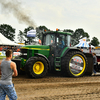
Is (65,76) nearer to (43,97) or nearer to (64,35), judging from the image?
(64,35)

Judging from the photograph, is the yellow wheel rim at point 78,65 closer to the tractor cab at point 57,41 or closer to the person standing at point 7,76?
the tractor cab at point 57,41

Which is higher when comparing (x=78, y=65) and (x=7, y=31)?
(x=7, y=31)

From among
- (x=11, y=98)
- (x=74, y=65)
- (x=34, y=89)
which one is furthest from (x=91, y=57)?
(x=11, y=98)

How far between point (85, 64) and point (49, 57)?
1866mm

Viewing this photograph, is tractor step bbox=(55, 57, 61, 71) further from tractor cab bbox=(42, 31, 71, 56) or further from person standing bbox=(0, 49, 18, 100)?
person standing bbox=(0, 49, 18, 100)

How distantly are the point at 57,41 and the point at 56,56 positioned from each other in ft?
2.42

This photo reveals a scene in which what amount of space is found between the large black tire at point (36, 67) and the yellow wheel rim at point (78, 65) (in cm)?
135

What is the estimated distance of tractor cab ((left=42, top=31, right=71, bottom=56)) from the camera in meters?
8.22

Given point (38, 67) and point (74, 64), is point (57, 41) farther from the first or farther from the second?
point (38, 67)

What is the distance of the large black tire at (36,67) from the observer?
7.37m

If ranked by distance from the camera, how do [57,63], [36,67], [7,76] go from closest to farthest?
[7,76], [36,67], [57,63]

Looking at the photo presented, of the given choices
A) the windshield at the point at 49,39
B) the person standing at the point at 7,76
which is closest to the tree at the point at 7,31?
the windshield at the point at 49,39

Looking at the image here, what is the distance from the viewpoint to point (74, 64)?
8242 mm

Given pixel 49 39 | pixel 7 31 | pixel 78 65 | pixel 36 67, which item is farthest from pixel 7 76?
pixel 7 31
